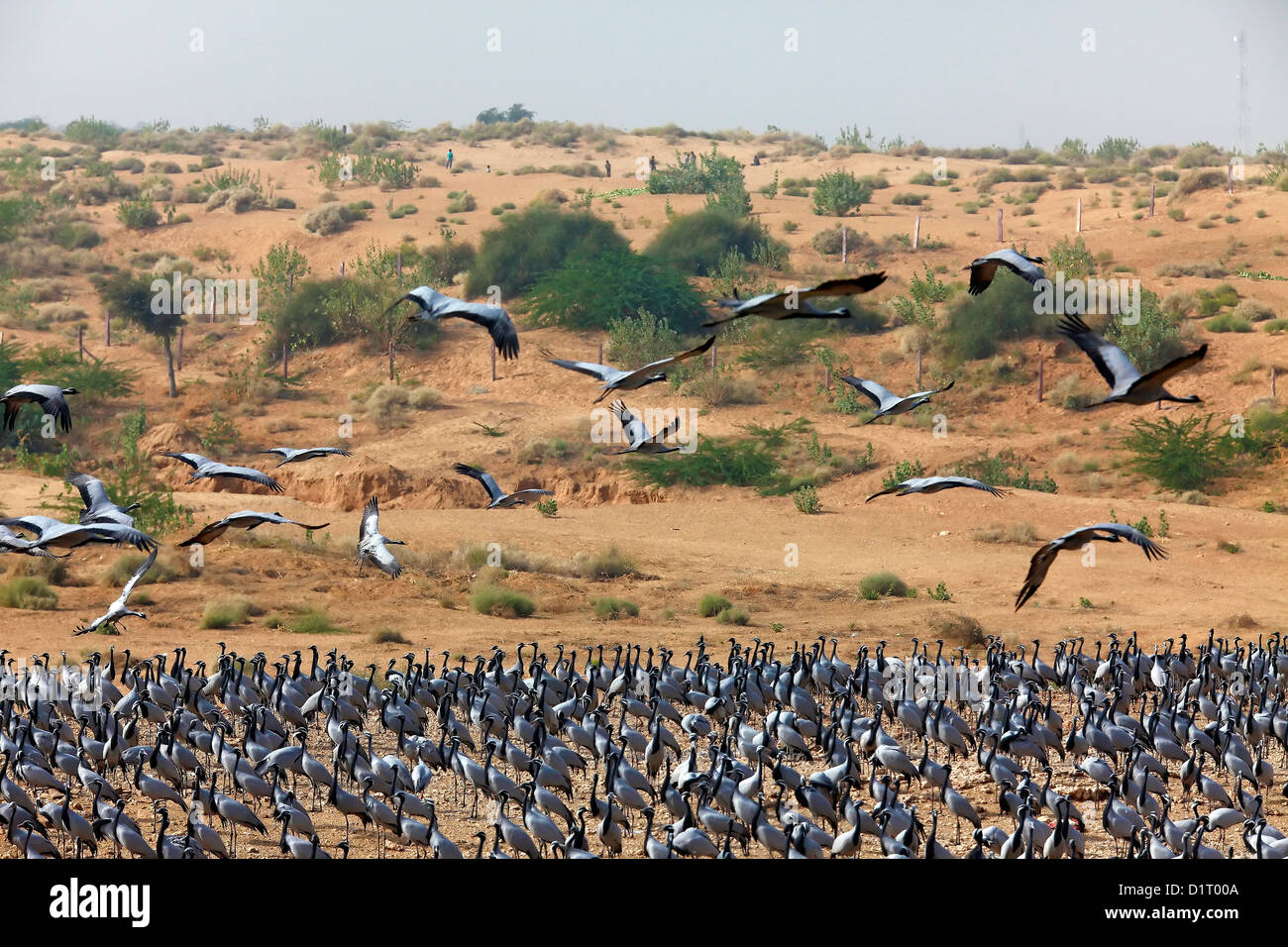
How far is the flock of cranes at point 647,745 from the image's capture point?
36.3 feet

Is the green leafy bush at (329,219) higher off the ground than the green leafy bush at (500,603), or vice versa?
the green leafy bush at (329,219)

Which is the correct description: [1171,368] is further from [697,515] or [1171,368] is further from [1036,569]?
[697,515]

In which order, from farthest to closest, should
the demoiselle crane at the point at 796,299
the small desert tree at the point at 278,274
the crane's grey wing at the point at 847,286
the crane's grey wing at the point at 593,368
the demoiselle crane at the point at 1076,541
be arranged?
the small desert tree at the point at 278,274
the crane's grey wing at the point at 593,368
the demoiselle crane at the point at 1076,541
the demoiselle crane at the point at 796,299
the crane's grey wing at the point at 847,286

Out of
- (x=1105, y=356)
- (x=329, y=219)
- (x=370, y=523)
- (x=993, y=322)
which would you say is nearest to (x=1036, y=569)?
(x=1105, y=356)

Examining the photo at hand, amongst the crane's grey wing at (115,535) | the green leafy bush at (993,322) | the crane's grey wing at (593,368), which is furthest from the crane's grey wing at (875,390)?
the green leafy bush at (993,322)

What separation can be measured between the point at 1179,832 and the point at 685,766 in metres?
A: 4.14

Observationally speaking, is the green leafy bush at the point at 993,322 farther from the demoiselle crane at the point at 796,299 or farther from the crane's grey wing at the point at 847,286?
the crane's grey wing at the point at 847,286

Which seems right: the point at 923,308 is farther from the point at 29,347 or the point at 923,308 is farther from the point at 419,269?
the point at 29,347

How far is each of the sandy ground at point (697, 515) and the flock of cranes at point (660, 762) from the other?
871 mm

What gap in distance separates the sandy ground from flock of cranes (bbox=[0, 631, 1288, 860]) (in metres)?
0.87

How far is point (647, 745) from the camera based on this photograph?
14.1 metres

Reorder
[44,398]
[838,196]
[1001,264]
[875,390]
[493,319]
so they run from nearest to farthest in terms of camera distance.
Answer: [1001,264] → [493,319] → [44,398] → [875,390] → [838,196]

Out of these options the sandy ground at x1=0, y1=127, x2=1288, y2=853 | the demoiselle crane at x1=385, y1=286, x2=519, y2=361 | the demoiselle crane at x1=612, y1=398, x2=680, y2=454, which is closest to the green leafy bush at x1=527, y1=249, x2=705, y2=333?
the sandy ground at x1=0, y1=127, x2=1288, y2=853

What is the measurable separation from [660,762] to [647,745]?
64cm
